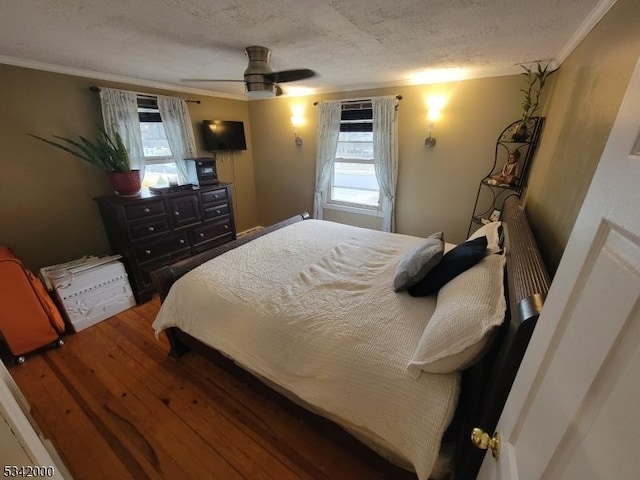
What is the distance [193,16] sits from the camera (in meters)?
1.36

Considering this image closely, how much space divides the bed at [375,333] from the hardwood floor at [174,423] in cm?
22

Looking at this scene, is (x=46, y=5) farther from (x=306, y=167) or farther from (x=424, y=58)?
(x=306, y=167)

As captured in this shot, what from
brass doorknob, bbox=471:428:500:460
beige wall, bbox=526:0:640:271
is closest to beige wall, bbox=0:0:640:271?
beige wall, bbox=526:0:640:271

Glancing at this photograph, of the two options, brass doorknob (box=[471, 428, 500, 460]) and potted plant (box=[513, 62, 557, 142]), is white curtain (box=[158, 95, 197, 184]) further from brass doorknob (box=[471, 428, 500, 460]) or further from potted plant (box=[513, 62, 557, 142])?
brass doorknob (box=[471, 428, 500, 460])

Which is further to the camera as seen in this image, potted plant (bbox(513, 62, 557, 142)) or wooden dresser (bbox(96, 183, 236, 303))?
wooden dresser (bbox(96, 183, 236, 303))

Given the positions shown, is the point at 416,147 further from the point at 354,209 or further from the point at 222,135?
the point at 222,135

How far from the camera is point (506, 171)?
2441mm

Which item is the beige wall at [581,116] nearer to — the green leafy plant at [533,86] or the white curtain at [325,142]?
the green leafy plant at [533,86]

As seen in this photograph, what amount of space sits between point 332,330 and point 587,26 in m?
2.14

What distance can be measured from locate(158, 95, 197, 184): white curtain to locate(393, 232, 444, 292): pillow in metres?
3.12

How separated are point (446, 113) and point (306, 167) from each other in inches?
77.3

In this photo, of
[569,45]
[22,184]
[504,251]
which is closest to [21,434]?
[504,251]

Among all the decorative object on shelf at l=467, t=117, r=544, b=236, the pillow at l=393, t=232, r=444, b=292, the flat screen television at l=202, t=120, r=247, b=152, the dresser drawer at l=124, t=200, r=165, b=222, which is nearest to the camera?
the pillow at l=393, t=232, r=444, b=292

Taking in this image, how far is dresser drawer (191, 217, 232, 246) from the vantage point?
3.21m
